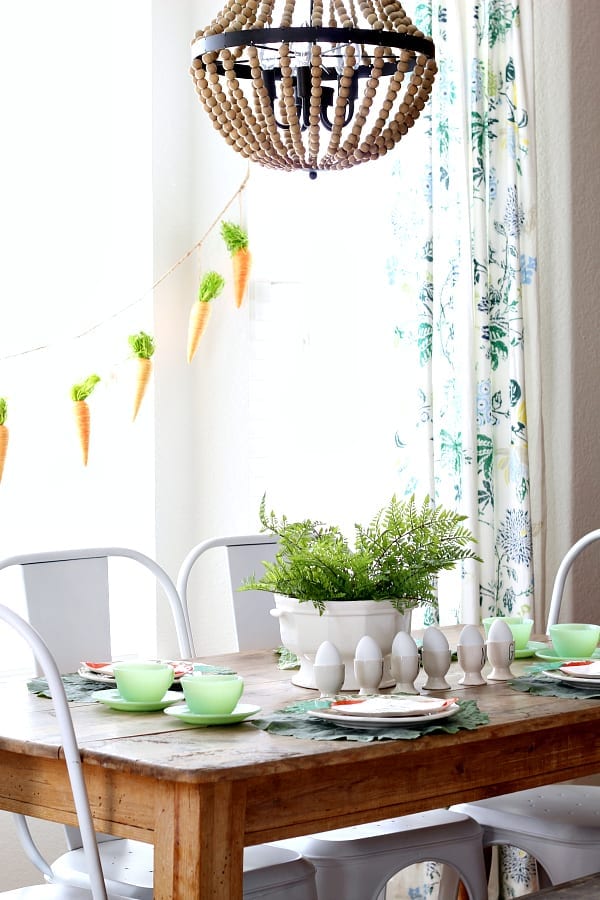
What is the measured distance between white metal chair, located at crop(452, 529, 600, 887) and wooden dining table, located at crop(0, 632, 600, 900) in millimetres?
378

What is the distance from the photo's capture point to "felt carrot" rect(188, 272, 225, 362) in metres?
3.40

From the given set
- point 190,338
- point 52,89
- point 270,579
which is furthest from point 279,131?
point 52,89

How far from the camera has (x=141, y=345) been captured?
10.9 ft

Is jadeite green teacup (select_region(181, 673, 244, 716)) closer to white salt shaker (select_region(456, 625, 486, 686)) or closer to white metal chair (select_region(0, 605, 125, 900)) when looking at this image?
white metal chair (select_region(0, 605, 125, 900))

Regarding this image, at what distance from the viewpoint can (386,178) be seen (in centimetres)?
348

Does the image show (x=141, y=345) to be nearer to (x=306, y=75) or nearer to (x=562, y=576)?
(x=562, y=576)

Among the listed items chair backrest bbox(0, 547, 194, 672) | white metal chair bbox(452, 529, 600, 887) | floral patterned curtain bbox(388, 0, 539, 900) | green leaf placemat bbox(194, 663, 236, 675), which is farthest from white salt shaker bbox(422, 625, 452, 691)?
floral patterned curtain bbox(388, 0, 539, 900)

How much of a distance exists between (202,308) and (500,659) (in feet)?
5.26

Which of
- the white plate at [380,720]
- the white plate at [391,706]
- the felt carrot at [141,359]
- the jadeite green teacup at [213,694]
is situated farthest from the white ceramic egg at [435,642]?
the felt carrot at [141,359]

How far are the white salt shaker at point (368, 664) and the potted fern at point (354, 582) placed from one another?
0.25 ft

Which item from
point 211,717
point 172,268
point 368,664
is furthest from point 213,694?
point 172,268

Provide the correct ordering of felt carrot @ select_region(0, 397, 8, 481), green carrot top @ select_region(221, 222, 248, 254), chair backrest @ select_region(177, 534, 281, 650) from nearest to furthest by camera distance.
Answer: chair backrest @ select_region(177, 534, 281, 650) → felt carrot @ select_region(0, 397, 8, 481) → green carrot top @ select_region(221, 222, 248, 254)

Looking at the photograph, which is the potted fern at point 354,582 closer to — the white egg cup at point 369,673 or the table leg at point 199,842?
the white egg cup at point 369,673

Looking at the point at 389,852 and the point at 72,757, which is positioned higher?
the point at 72,757
